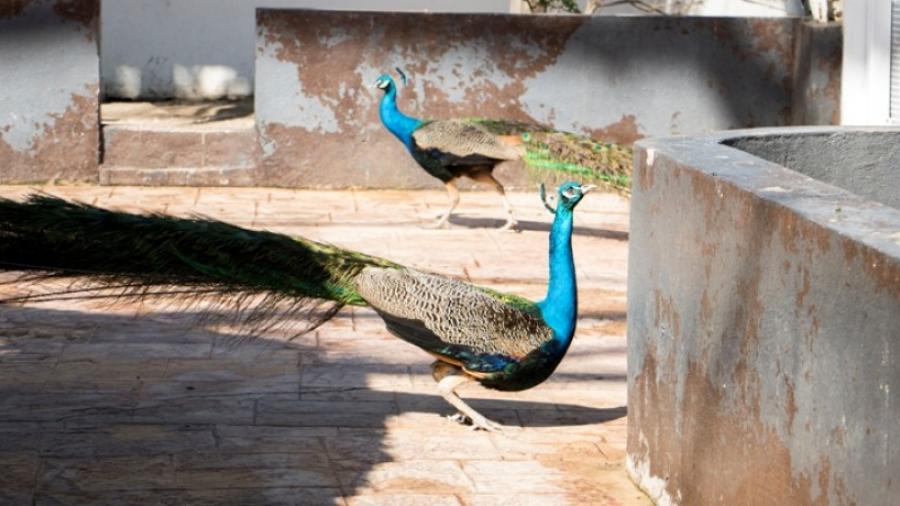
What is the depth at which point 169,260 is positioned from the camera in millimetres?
5918

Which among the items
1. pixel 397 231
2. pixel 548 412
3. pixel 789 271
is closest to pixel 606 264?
pixel 397 231

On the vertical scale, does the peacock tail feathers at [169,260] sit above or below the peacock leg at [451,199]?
above

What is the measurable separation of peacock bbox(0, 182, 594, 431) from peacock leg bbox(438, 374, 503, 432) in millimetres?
90

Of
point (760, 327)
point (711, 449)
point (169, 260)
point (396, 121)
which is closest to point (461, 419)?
point (169, 260)

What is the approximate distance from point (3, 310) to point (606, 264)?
3.73 metres

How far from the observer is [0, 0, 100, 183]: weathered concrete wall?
12.0 meters

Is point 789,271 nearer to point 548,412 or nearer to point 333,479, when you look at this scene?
point 333,479

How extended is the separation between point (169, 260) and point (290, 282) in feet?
1.55

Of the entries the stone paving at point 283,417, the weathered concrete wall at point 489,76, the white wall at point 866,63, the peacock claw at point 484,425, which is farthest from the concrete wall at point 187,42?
the peacock claw at point 484,425

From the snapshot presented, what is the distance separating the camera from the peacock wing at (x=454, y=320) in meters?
5.91

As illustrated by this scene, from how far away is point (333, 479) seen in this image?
553 cm

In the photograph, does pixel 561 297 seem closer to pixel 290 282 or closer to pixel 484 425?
pixel 484 425

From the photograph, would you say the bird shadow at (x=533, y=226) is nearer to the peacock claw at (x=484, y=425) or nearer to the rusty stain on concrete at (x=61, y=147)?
the rusty stain on concrete at (x=61, y=147)

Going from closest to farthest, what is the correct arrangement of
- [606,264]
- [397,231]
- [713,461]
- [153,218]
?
[713,461] → [153,218] → [606,264] → [397,231]
